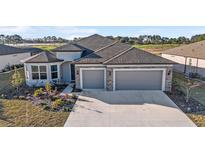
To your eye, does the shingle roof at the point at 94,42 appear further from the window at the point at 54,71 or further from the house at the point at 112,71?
the window at the point at 54,71

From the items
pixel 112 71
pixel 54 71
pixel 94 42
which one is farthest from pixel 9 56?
pixel 112 71

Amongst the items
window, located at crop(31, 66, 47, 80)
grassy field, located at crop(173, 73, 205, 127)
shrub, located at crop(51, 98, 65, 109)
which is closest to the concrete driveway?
grassy field, located at crop(173, 73, 205, 127)

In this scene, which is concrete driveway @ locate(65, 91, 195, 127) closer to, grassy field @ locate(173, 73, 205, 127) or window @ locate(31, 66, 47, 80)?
grassy field @ locate(173, 73, 205, 127)

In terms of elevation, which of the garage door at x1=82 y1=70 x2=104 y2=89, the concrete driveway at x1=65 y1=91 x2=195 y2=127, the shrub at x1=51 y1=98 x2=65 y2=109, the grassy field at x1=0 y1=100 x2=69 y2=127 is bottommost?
the grassy field at x1=0 y1=100 x2=69 y2=127
